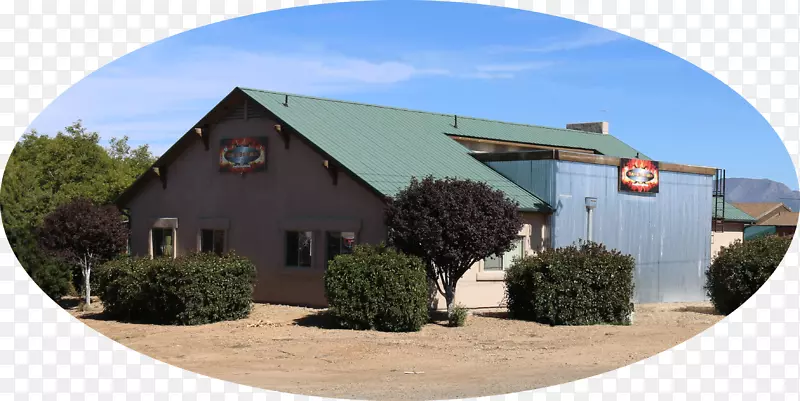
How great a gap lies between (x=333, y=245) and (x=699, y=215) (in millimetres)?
12022

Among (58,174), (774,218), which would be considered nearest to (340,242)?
(58,174)

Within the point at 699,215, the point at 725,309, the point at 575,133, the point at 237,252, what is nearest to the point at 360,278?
the point at 237,252

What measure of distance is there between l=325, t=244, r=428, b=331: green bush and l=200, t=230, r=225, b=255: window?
7750mm

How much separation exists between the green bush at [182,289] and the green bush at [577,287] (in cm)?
650

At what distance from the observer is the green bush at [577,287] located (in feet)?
72.1

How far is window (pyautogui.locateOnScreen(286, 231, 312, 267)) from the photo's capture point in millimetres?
25547

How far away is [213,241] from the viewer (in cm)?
2812

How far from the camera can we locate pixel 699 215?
30172 mm

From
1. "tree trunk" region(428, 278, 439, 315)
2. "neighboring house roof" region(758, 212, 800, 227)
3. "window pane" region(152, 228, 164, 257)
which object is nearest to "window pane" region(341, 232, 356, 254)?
"tree trunk" region(428, 278, 439, 315)

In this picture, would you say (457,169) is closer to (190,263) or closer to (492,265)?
(492,265)

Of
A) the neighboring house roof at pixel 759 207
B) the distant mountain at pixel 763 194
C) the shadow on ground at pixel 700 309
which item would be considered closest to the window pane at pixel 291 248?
the shadow on ground at pixel 700 309

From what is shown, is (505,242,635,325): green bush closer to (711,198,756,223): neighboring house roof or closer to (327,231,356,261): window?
(327,231,356,261): window

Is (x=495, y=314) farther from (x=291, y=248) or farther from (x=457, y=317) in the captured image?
(x=291, y=248)

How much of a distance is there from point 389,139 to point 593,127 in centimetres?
1506
